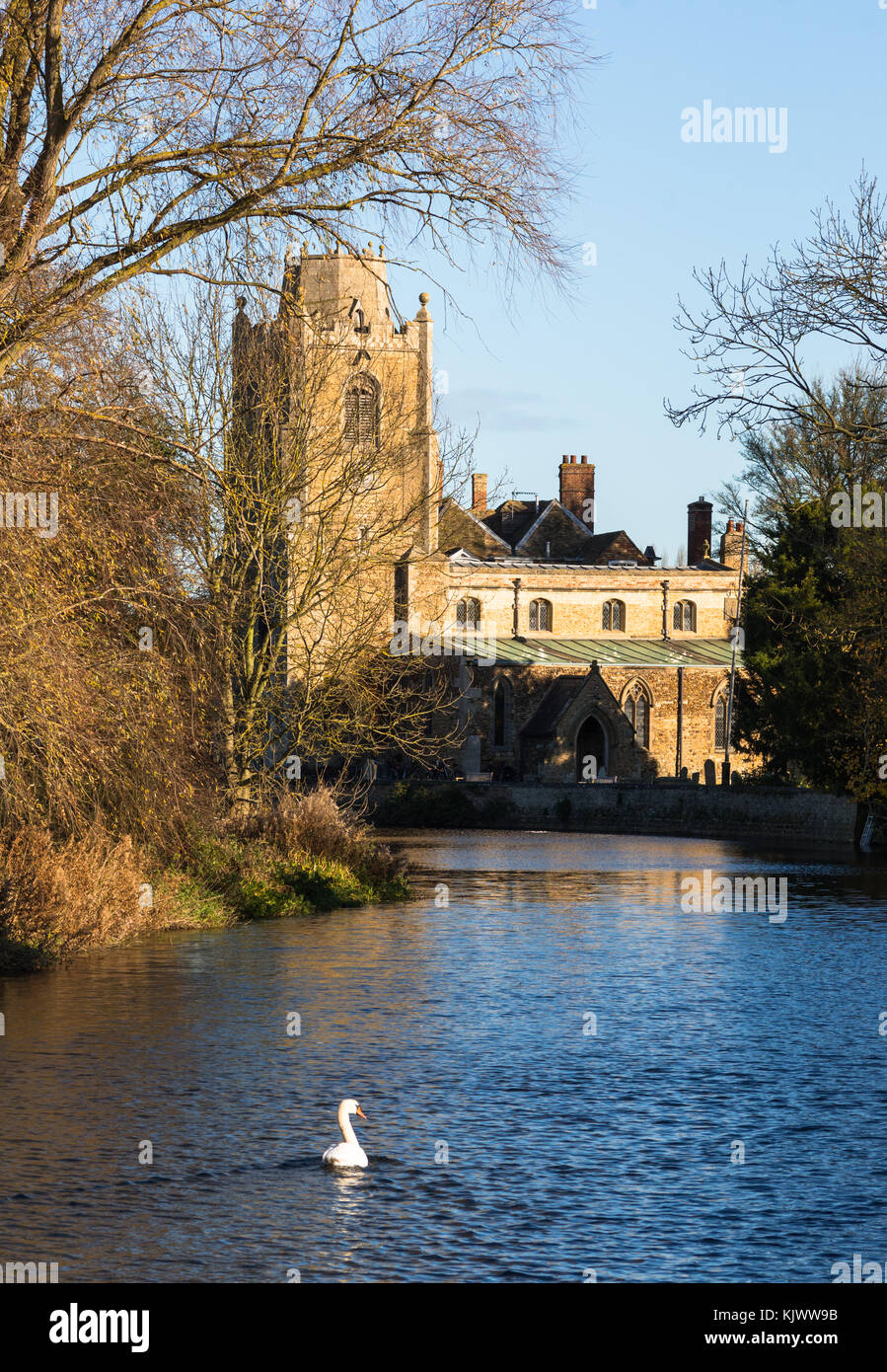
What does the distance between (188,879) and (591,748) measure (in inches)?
2031

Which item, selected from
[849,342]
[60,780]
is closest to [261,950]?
[60,780]

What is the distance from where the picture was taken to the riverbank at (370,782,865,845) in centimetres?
5106

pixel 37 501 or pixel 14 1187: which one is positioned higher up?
pixel 37 501

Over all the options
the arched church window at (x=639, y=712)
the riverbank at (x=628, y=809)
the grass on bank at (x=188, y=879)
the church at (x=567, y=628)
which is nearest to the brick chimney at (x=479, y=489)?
the church at (x=567, y=628)

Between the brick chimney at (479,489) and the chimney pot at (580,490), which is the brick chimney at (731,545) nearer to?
the chimney pot at (580,490)

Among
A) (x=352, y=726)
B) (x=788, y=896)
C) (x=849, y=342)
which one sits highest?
(x=849, y=342)

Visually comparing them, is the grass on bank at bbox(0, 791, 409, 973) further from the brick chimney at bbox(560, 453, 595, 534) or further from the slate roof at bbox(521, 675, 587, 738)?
the brick chimney at bbox(560, 453, 595, 534)

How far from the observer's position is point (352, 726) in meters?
26.9

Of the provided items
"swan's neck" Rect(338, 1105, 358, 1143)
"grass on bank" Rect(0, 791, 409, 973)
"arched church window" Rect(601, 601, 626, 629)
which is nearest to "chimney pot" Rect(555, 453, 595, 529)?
"arched church window" Rect(601, 601, 626, 629)

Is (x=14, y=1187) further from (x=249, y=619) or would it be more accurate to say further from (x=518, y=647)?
(x=518, y=647)

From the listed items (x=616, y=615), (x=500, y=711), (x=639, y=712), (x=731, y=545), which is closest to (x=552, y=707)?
(x=500, y=711)

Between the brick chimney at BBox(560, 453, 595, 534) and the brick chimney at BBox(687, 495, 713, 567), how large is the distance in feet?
18.2

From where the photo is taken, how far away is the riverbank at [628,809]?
51.1 m

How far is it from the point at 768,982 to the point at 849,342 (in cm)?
714
